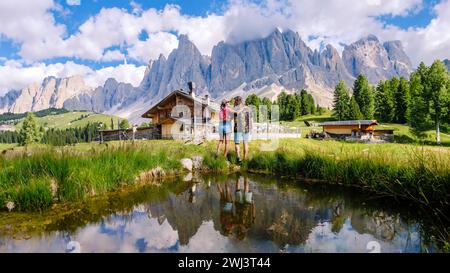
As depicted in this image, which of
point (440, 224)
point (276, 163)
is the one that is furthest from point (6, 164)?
point (440, 224)

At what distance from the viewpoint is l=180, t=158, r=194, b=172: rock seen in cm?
1143

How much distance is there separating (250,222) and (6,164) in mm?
6717

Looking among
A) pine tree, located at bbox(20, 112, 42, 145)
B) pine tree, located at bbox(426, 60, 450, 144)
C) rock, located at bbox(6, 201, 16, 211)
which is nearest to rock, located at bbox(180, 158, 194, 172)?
rock, located at bbox(6, 201, 16, 211)

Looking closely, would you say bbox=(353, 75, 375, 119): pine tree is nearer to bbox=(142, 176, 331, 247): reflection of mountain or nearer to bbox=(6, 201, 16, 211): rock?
bbox=(142, 176, 331, 247): reflection of mountain

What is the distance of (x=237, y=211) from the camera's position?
590cm

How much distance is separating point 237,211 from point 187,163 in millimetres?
5926

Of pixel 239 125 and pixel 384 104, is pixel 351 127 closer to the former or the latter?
pixel 384 104

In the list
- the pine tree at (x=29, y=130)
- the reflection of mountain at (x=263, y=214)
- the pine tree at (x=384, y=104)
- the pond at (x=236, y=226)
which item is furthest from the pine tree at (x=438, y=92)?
Answer: the pine tree at (x=29, y=130)

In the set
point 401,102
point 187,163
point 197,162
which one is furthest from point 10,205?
point 401,102

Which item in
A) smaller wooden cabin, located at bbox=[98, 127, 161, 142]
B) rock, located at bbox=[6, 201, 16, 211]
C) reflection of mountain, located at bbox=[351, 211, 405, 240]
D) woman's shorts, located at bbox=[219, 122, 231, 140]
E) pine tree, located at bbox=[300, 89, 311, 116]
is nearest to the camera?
reflection of mountain, located at bbox=[351, 211, 405, 240]

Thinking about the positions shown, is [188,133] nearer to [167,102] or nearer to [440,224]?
[167,102]

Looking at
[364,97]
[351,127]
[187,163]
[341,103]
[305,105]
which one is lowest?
[187,163]

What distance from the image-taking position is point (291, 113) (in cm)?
9444

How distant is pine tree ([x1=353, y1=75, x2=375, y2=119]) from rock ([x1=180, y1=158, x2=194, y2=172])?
7094 centimetres
